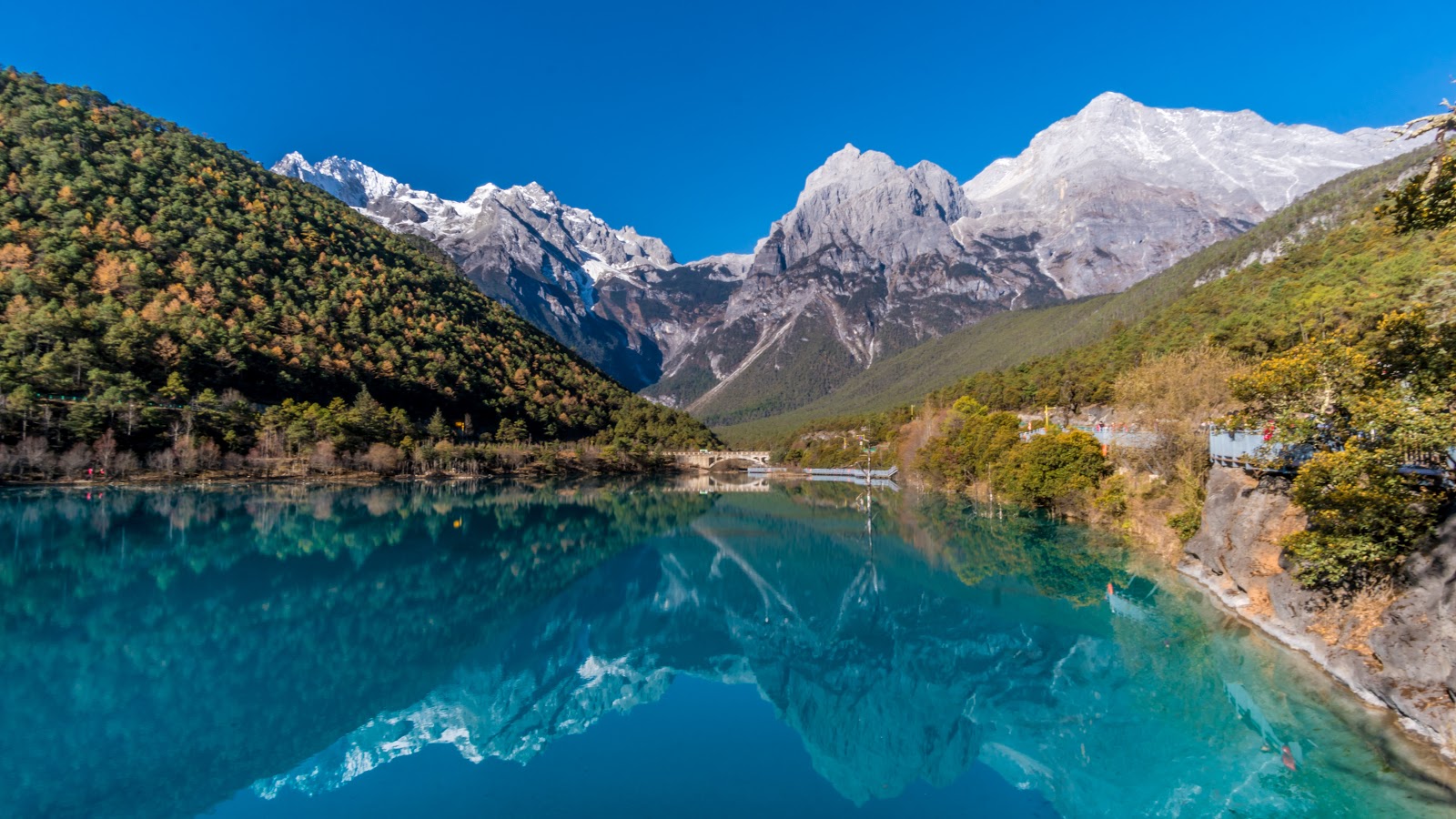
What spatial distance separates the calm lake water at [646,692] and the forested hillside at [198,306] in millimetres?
31296

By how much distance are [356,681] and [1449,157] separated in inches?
947

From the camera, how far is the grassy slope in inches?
2484

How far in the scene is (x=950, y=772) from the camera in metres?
13.8

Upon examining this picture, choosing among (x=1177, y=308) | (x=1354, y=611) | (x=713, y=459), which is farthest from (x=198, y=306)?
(x=1177, y=308)

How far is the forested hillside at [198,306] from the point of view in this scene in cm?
6222

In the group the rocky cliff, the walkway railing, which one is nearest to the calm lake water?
the rocky cliff

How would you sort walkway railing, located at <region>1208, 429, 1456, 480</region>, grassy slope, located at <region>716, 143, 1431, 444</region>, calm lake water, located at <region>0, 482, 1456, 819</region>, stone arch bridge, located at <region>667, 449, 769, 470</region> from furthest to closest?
stone arch bridge, located at <region>667, 449, 769, 470</region>
grassy slope, located at <region>716, 143, 1431, 444</region>
walkway railing, located at <region>1208, 429, 1456, 480</region>
calm lake water, located at <region>0, 482, 1456, 819</region>

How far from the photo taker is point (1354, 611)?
1475cm

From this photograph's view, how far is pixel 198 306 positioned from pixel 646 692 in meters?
80.5

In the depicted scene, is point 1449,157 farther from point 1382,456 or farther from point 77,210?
point 77,210

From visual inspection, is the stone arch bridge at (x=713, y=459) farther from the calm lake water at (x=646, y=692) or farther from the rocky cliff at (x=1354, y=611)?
the rocky cliff at (x=1354, y=611)

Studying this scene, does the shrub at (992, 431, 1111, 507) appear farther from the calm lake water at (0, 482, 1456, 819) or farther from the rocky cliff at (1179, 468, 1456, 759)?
the rocky cliff at (1179, 468, 1456, 759)

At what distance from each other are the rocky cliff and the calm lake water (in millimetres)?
715

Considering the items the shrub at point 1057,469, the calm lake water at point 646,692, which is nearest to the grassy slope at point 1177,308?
the shrub at point 1057,469
